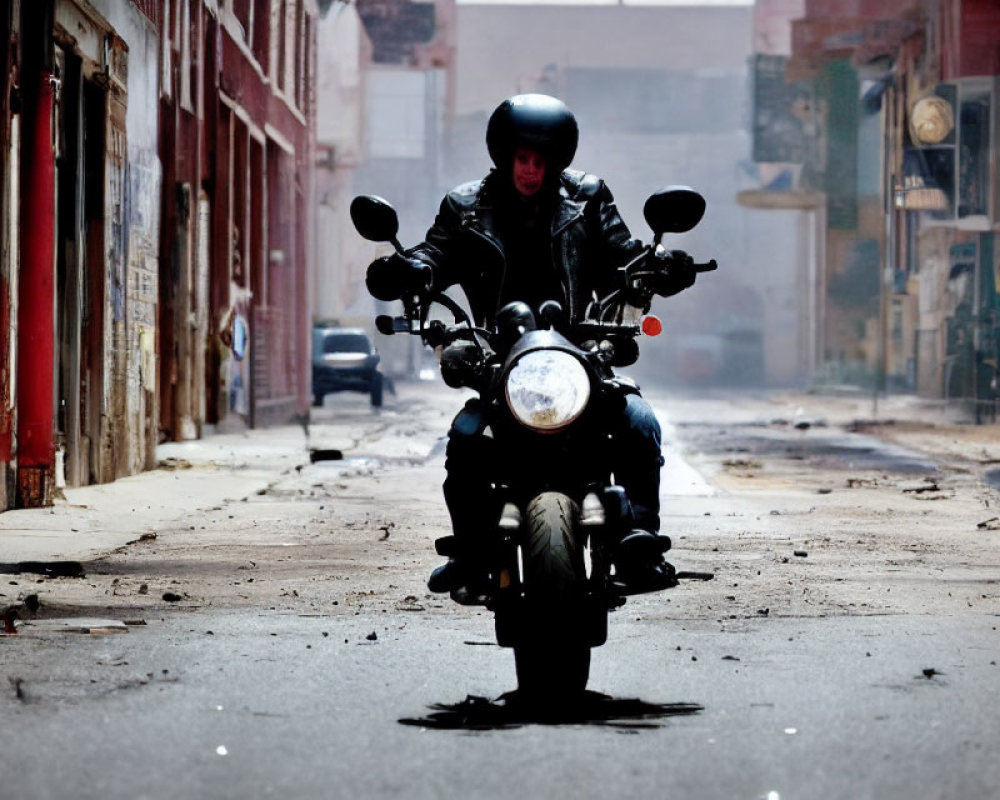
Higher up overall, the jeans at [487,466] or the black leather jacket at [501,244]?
the black leather jacket at [501,244]

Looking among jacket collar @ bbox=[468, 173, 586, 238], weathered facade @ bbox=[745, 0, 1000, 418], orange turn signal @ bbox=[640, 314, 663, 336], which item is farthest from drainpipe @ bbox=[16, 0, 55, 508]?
weathered facade @ bbox=[745, 0, 1000, 418]

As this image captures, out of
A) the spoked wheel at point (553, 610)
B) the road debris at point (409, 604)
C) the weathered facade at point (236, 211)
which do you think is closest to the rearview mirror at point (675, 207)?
the spoked wheel at point (553, 610)

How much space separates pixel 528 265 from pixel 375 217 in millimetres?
669

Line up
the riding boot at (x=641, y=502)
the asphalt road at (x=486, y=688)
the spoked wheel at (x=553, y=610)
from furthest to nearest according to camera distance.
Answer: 1. the riding boot at (x=641, y=502)
2. the spoked wheel at (x=553, y=610)
3. the asphalt road at (x=486, y=688)

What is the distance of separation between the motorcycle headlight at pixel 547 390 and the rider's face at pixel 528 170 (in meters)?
0.95

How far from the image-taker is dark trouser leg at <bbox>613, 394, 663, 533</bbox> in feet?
20.5

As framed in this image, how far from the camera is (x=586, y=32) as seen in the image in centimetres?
10494

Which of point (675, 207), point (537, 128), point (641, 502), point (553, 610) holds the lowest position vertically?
point (553, 610)

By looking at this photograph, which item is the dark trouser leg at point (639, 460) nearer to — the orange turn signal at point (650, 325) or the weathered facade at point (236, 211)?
the orange turn signal at point (650, 325)

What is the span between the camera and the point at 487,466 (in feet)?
20.1

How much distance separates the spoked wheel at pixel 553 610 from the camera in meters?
5.69

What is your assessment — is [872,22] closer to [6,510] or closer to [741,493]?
[741,493]

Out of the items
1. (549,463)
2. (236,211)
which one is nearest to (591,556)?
(549,463)

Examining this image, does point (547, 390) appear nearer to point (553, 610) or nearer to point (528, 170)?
point (553, 610)
